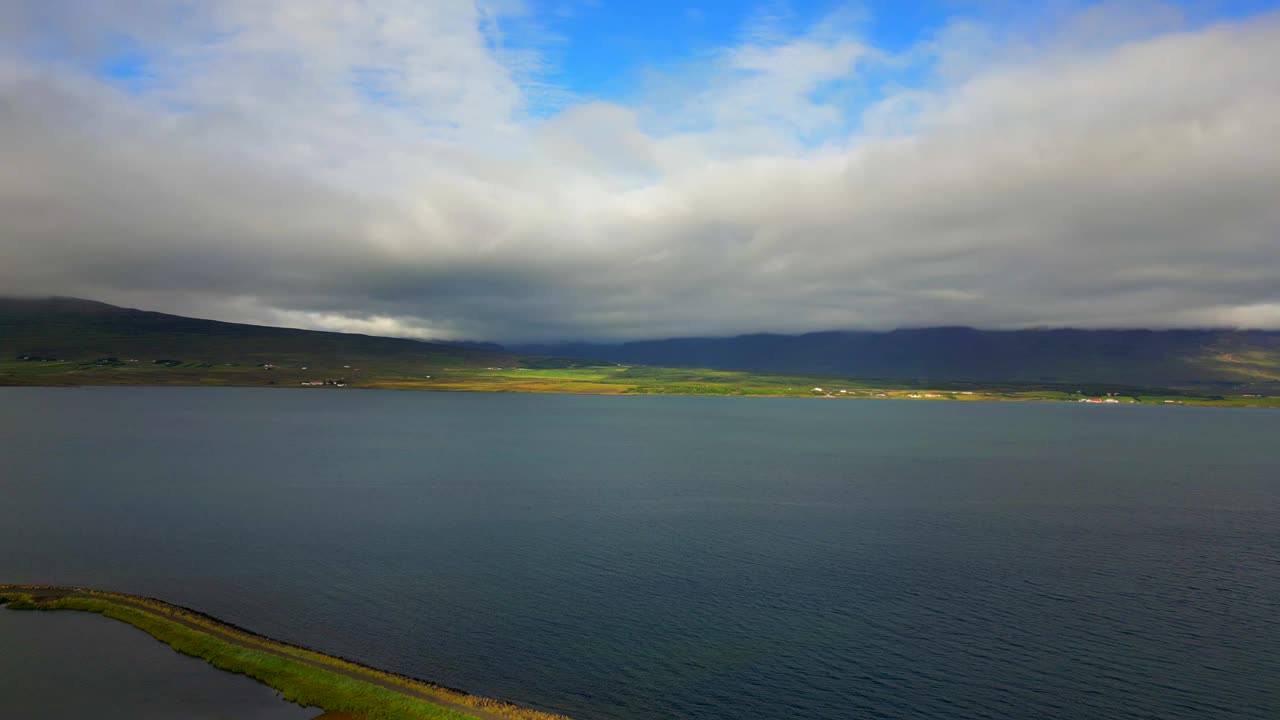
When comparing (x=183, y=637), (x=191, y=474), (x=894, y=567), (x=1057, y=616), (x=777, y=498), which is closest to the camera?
(x=183, y=637)

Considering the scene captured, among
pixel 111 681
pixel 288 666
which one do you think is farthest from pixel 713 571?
pixel 111 681

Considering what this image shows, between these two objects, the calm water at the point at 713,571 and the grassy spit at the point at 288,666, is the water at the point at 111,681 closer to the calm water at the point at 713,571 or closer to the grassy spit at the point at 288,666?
the grassy spit at the point at 288,666

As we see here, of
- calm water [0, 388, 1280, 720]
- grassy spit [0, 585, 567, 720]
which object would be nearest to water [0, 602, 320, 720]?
grassy spit [0, 585, 567, 720]

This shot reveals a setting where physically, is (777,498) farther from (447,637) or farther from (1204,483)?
(1204,483)

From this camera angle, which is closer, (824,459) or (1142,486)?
(1142,486)

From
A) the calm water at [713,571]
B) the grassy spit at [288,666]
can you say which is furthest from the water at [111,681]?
the calm water at [713,571]

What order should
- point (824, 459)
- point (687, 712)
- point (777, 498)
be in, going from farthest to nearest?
point (824, 459) < point (777, 498) < point (687, 712)

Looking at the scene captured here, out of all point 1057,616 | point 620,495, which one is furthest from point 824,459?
point 1057,616
